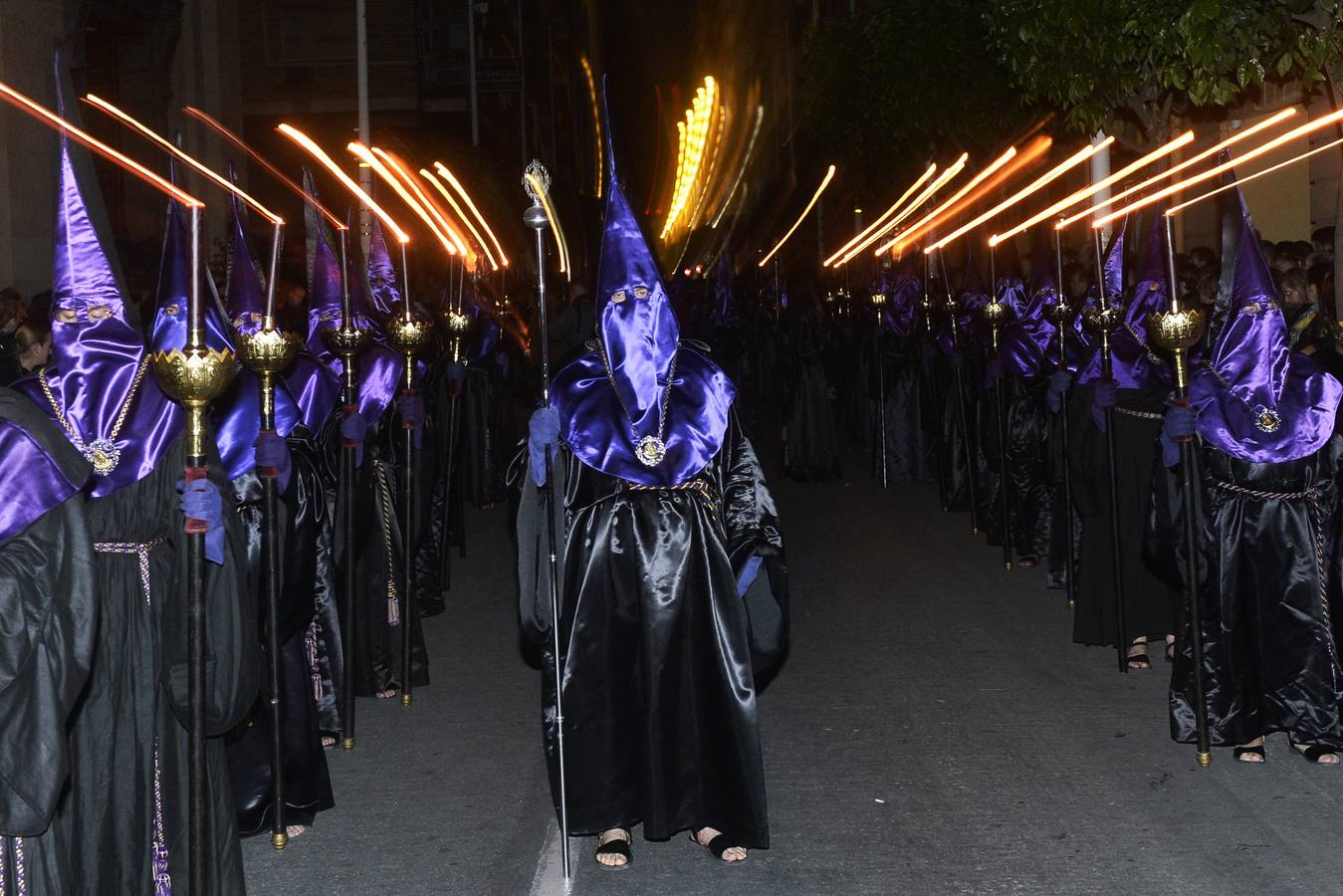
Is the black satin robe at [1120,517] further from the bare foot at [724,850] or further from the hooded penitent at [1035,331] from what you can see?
the bare foot at [724,850]

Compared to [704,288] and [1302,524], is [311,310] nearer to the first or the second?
[1302,524]

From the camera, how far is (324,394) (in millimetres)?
8375

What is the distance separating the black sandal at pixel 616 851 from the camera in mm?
6430

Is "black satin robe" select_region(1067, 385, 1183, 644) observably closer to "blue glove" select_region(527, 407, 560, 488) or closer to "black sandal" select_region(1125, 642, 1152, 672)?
"black sandal" select_region(1125, 642, 1152, 672)

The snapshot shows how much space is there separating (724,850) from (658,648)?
813mm

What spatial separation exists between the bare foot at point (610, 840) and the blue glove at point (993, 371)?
7.32 meters

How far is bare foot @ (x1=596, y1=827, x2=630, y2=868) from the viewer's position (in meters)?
6.42

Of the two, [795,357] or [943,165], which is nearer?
[795,357]

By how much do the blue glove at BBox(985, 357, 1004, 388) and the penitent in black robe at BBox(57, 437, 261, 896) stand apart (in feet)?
28.4

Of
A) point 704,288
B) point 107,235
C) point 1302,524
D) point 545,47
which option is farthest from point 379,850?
point 545,47

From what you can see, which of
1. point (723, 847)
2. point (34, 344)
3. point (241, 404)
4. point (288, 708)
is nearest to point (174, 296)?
point (241, 404)

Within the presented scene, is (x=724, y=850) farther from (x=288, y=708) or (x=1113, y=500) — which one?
(x=1113, y=500)

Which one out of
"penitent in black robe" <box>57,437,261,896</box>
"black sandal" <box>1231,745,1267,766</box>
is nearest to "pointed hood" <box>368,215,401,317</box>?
"penitent in black robe" <box>57,437,261,896</box>

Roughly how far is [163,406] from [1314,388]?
4848mm
